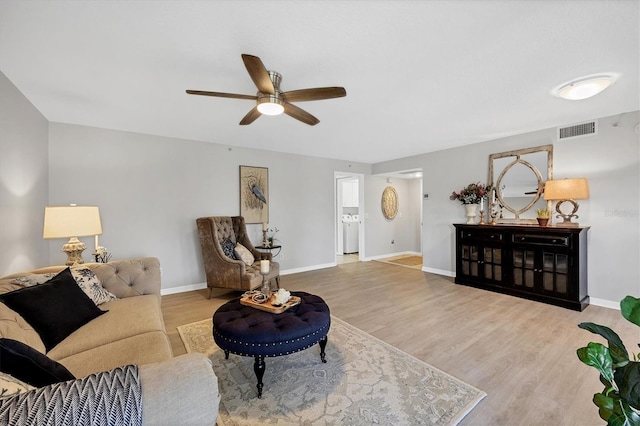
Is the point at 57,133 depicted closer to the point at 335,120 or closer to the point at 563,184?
the point at 335,120

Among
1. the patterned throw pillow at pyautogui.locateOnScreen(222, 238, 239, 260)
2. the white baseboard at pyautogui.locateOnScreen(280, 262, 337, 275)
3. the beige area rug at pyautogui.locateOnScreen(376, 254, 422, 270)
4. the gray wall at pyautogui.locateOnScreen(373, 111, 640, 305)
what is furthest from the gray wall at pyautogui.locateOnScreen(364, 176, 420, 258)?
the patterned throw pillow at pyautogui.locateOnScreen(222, 238, 239, 260)

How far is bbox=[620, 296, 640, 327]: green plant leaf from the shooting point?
0.71m

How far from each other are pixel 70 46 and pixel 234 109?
1399 mm

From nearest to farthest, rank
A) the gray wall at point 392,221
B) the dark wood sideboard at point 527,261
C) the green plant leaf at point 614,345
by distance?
1. the green plant leaf at point 614,345
2. the dark wood sideboard at point 527,261
3. the gray wall at point 392,221

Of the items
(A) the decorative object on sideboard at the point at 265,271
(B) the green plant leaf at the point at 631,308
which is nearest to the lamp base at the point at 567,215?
(B) the green plant leaf at the point at 631,308

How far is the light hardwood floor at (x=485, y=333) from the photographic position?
1751mm

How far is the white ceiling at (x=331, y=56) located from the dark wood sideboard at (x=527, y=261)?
1554 mm

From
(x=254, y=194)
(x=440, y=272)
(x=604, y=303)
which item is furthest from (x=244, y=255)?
(x=604, y=303)

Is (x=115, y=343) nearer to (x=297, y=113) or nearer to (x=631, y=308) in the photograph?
(x=297, y=113)

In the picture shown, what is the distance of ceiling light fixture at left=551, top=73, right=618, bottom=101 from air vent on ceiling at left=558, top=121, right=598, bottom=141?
4.23 feet

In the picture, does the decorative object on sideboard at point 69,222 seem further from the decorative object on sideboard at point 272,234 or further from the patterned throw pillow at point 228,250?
the decorative object on sideboard at point 272,234

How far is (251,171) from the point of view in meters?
4.83

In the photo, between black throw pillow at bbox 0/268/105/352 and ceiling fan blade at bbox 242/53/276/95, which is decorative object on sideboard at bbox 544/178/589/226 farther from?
Result: black throw pillow at bbox 0/268/105/352

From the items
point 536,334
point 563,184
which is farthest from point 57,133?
point 563,184
